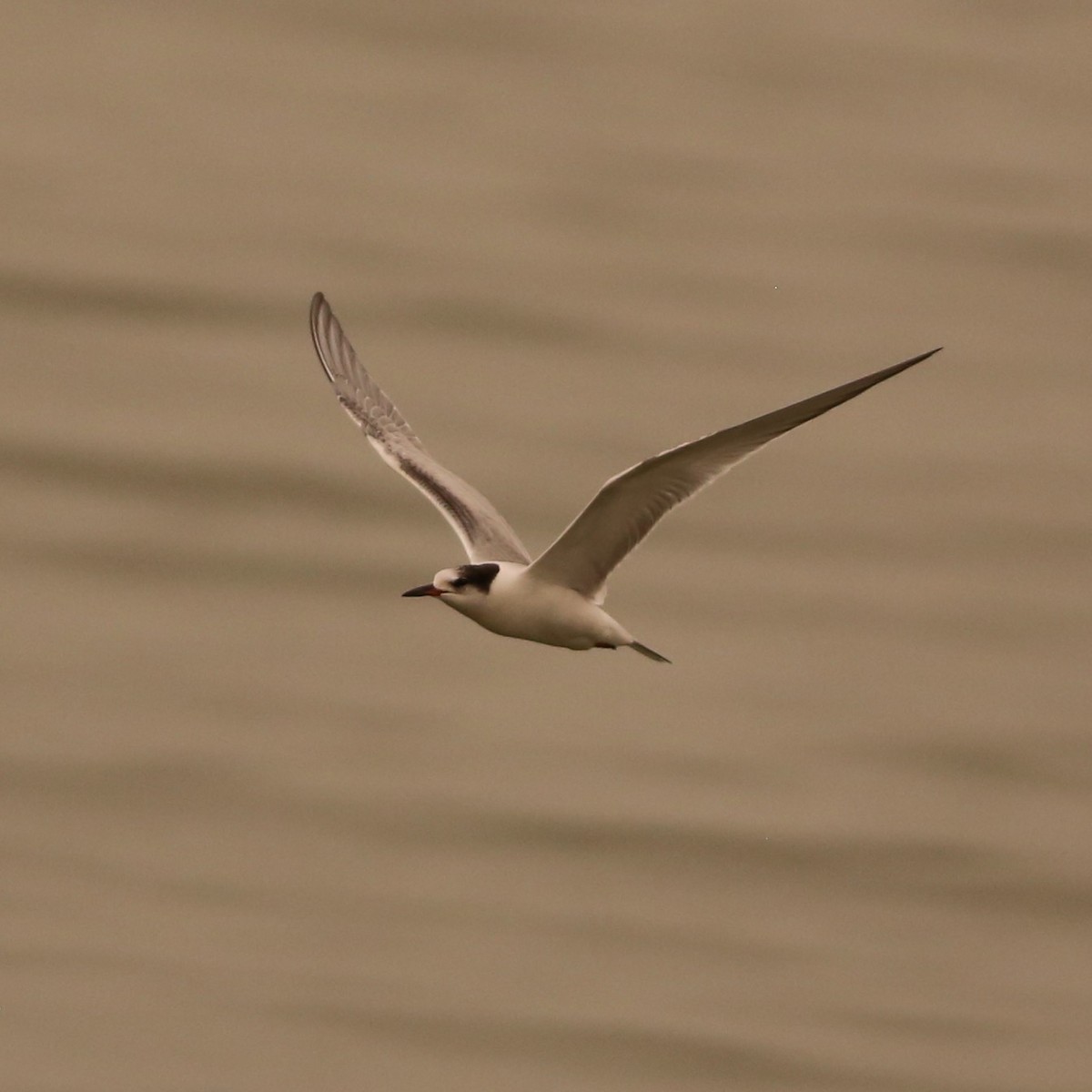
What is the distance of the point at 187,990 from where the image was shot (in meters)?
7.83

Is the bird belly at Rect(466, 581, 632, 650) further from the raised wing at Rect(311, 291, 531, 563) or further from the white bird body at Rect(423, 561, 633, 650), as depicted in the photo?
the raised wing at Rect(311, 291, 531, 563)

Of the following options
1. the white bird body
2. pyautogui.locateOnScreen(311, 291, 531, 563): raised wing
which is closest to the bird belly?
the white bird body

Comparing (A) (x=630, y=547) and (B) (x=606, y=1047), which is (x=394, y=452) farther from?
(B) (x=606, y=1047)

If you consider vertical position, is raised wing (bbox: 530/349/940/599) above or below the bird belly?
above

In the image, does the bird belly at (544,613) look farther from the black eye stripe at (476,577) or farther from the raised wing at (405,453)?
the raised wing at (405,453)

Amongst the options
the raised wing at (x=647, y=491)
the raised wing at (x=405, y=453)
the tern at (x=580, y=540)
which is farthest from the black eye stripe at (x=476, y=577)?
the raised wing at (x=405, y=453)

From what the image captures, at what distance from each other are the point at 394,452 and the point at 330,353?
551 millimetres

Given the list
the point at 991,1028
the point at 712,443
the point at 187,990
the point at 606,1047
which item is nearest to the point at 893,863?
the point at 991,1028

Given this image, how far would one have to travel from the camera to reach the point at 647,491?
207 inches

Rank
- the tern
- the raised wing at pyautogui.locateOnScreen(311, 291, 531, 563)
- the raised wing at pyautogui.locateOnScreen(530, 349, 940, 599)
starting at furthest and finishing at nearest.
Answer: the raised wing at pyautogui.locateOnScreen(311, 291, 531, 563), the tern, the raised wing at pyautogui.locateOnScreen(530, 349, 940, 599)

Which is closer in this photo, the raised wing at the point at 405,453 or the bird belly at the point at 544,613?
the bird belly at the point at 544,613

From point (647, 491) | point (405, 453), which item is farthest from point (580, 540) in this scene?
point (405, 453)

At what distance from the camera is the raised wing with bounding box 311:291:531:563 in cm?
602

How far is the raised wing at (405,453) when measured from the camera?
237 inches
